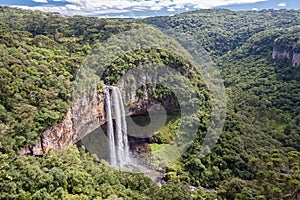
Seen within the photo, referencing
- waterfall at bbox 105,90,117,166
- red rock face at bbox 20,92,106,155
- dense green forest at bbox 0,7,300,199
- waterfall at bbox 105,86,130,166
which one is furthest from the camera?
waterfall at bbox 105,86,130,166

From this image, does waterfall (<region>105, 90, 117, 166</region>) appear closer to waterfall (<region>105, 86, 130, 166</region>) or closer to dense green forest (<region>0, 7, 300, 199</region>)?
waterfall (<region>105, 86, 130, 166</region>)

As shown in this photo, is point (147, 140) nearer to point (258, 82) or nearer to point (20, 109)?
point (20, 109)

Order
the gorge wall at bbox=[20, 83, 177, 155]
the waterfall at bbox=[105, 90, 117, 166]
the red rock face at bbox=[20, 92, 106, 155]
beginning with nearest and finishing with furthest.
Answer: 1. the red rock face at bbox=[20, 92, 106, 155]
2. the gorge wall at bbox=[20, 83, 177, 155]
3. the waterfall at bbox=[105, 90, 117, 166]

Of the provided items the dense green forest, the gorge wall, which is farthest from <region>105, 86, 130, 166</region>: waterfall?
the dense green forest

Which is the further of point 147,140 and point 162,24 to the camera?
point 162,24

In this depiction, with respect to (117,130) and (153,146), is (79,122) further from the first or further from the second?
(153,146)

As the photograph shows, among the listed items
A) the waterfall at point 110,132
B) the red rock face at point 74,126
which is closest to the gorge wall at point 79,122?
the red rock face at point 74,126

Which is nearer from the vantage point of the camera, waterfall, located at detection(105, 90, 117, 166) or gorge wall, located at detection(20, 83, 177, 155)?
gorge wall, located at detection(20, 83, 177, 155)

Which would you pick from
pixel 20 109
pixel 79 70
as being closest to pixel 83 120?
pixel 79 70
